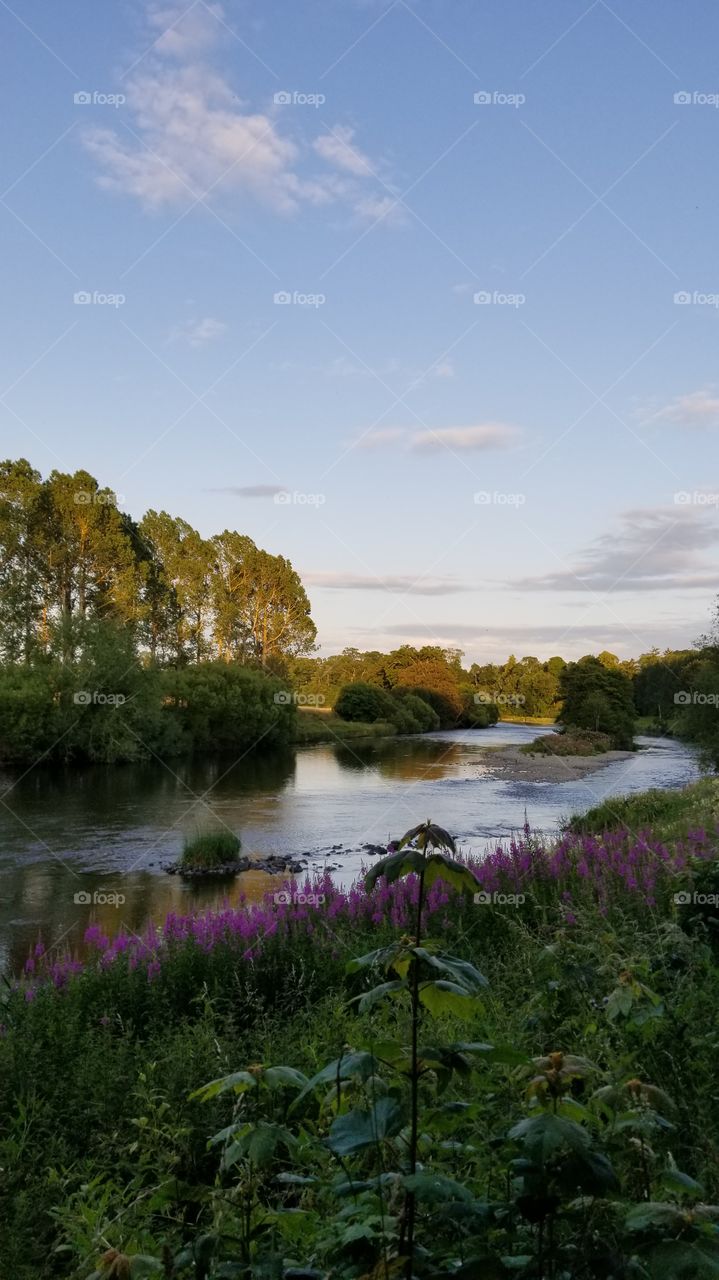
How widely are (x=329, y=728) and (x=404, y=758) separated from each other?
38.7ft

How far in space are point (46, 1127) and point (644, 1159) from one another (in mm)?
2676

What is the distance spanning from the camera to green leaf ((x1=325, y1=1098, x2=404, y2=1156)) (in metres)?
1.36

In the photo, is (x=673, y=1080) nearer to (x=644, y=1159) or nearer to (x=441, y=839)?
(x=644, y=1159)

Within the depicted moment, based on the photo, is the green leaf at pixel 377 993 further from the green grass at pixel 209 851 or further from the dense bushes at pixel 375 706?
the dense bushes at pixel 375 706

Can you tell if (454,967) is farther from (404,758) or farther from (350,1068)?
(404,758)

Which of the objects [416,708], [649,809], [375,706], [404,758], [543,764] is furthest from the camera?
[416,708]

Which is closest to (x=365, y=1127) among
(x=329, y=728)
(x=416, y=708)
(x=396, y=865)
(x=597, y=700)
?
(x=396, y=865)

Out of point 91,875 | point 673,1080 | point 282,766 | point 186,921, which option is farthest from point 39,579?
point 673,1080

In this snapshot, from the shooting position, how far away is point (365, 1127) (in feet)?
4.62

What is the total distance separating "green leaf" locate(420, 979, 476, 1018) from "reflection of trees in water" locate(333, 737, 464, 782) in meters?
23.8

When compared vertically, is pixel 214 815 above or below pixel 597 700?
below

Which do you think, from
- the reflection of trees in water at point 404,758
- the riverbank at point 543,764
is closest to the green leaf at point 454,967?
the reflection of trees in water at point 404,758

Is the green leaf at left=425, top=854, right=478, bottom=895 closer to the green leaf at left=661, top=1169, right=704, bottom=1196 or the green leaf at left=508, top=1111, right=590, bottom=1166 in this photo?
the green leaf at left=508, top=1111, right=590, bottom=1166

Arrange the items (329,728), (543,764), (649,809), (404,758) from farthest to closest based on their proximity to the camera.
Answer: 1. (329,728)
2. (404,758)
3. (543,764)
4. (649,809)
